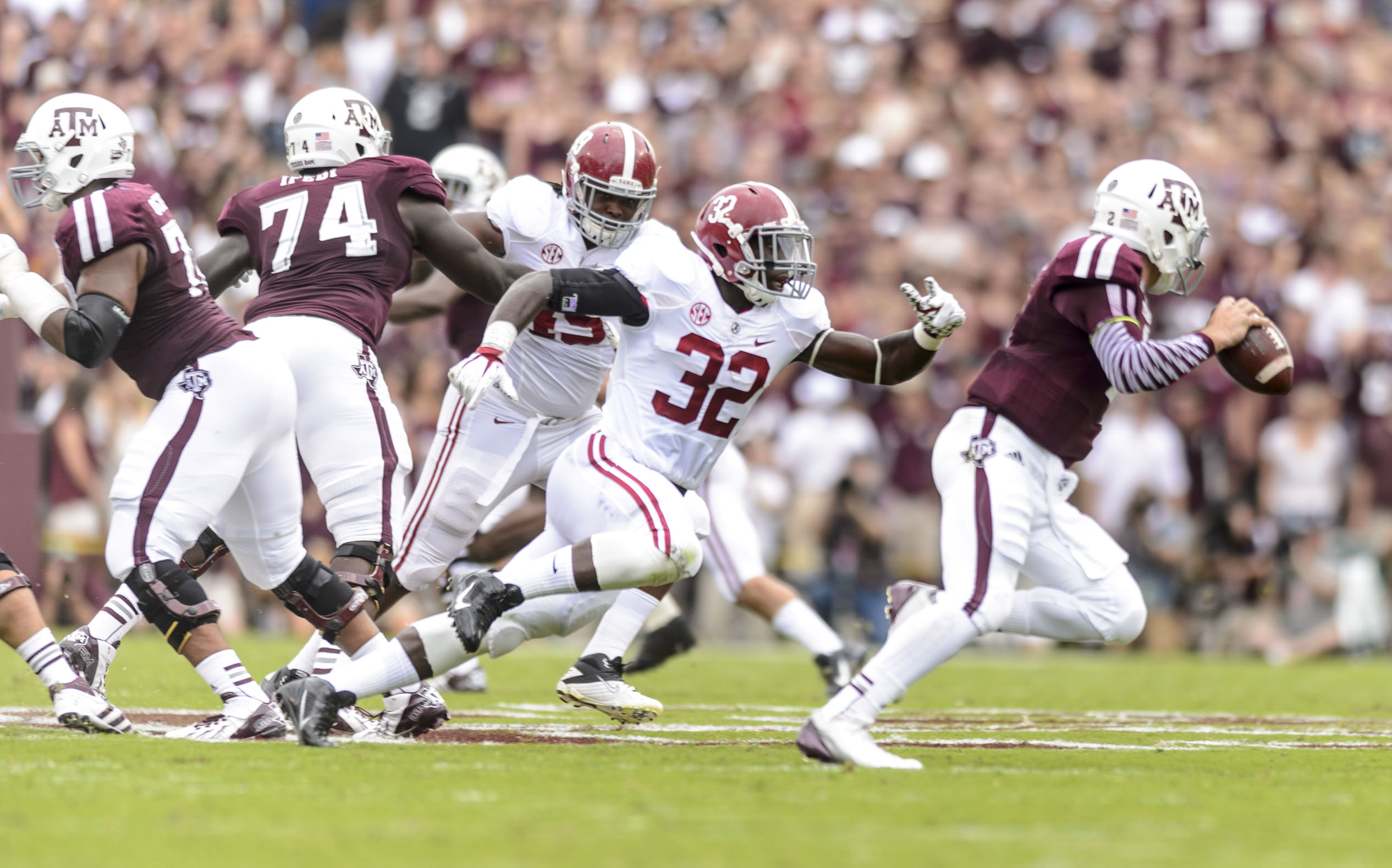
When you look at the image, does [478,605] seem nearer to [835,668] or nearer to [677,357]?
[677,357]

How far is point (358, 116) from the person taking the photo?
6.71 m

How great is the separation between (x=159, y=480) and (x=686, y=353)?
68.6 inches

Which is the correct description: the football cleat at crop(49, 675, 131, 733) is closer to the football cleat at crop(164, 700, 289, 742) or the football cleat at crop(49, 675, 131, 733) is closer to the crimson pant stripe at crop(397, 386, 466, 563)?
the football cleat at crop(164, 700, 289, 742)

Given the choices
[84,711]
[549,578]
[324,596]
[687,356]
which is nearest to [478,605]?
[549,578]

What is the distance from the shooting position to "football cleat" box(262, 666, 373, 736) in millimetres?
6035

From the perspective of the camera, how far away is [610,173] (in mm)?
6793

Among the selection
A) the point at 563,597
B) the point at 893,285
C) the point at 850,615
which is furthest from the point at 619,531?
the point at 893,285

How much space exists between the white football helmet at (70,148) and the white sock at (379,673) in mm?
1934

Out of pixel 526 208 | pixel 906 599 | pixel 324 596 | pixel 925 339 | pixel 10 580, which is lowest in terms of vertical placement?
pixel 906 599

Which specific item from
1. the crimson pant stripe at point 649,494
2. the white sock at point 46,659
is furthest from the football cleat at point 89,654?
the crimson pant stripe at point 649,494

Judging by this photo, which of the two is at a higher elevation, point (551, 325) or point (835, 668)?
point (551, 325)

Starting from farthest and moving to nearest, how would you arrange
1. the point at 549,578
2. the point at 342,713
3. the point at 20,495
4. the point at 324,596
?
1. the point at 20,495
2. the point at 342,713
3. the point at 324,596
4. the point at 549,578

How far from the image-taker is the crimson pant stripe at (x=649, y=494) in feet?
18.8

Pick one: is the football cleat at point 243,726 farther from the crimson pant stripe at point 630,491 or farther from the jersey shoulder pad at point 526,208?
the jersey shoulder pad at point 526,208
